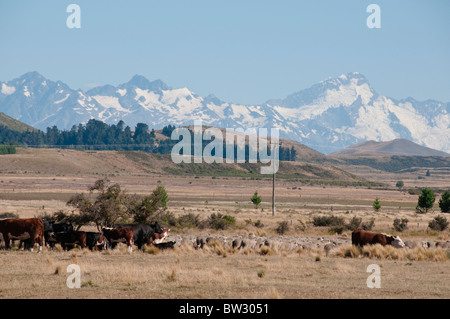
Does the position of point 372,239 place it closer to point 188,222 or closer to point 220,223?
point 220,223

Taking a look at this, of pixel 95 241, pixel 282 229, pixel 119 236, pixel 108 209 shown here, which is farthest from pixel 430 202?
pixel 95 241

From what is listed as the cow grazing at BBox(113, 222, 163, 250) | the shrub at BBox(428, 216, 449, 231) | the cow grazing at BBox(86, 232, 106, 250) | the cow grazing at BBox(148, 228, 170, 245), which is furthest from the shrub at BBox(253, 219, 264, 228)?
the cow grazing at BBox(86, 232, 106, 250)

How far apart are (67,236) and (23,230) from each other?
6.37 feet

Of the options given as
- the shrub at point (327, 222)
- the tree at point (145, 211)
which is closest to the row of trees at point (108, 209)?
Answer: the tree at point (145, 211)

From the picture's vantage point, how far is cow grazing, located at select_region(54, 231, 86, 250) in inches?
1145

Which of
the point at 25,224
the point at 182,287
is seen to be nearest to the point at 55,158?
the point at 25,224

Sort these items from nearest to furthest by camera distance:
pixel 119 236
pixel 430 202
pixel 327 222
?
pixel 119 236, pixel 327 222, pixel 430 202

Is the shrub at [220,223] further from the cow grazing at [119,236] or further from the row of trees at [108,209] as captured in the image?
the cow grazing at [119,236]

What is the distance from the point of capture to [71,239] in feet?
95.9

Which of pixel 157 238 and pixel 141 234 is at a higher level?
A: pixel 141 234

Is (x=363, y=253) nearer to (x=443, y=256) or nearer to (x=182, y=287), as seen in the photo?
(x=443, y=256)

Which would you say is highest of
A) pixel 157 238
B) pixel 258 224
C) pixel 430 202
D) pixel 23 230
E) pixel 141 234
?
pixel 23 230

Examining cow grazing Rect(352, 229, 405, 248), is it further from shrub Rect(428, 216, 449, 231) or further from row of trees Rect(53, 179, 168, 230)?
shrub Rect(428, 216, 449, 231)
